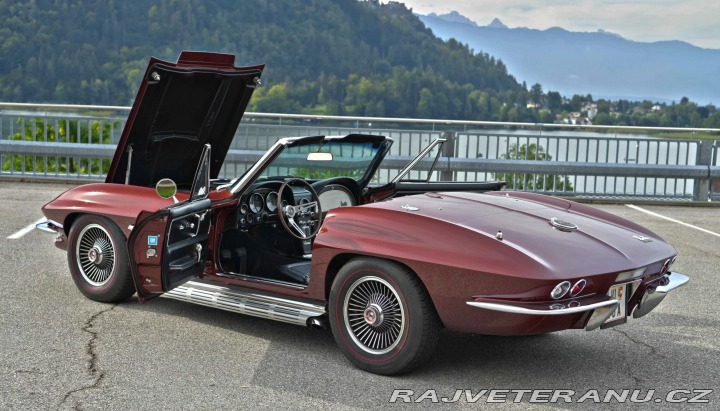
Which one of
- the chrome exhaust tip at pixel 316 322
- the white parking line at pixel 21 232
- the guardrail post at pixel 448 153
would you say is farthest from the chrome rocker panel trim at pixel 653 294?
the guardrail post at pixel 448 153

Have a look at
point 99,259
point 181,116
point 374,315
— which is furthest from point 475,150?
point 374,315

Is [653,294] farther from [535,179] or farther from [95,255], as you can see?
[535,179]

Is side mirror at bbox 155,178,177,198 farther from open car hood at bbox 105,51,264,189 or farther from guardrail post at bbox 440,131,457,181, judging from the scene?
guardrail post at bbox 440,131,457,181

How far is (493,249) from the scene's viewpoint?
4426 mm

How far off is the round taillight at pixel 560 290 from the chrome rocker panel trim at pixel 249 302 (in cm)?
136

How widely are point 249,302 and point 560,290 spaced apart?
6.43 feet

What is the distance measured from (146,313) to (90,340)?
71 centimetres

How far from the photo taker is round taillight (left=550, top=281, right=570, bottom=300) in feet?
14.1

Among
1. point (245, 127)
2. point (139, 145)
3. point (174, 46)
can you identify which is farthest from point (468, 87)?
point (139, 145)

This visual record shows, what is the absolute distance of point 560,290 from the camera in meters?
4.32

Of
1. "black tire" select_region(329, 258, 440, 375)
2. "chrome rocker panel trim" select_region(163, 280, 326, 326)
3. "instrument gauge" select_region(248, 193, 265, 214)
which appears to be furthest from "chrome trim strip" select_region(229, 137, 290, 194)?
"black tire" select_region(329, 258, 440, 375)

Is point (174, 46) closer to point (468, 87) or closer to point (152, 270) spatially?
point (468, 87)

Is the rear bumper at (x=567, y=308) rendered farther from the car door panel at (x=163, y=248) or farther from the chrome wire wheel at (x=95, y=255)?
the chrome wire wheel at (x=95, y=255)

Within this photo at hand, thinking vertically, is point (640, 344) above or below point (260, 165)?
below
